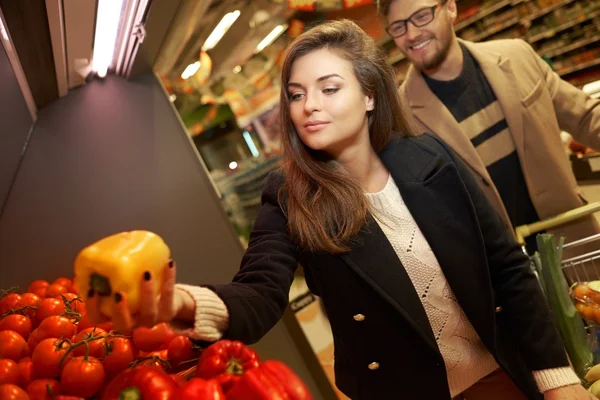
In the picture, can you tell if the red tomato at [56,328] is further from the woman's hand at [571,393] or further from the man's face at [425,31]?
the man's face at [425,31]

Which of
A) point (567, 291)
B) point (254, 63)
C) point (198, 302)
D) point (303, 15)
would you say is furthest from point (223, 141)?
point (198, 302)

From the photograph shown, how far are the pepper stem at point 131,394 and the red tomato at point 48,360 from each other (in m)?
0.39

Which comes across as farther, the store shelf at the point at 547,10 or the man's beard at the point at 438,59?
the store shelf at the point at 547,10

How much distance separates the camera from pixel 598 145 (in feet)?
8.70

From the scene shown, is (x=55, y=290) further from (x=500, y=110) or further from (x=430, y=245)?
(x=500, y=110)

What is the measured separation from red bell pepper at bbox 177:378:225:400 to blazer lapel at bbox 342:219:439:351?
72cm

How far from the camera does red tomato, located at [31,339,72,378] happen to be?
1.44 m

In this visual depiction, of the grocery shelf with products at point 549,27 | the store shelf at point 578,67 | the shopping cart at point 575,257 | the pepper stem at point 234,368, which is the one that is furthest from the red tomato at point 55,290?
the store shelf at point 578,67

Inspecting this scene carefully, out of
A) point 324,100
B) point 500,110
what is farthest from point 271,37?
point 324,100

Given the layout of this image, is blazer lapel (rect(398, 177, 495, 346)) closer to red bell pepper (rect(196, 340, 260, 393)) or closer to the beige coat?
red bell pepper (rect(196, 340, 260, 393))

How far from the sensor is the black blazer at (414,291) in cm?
168

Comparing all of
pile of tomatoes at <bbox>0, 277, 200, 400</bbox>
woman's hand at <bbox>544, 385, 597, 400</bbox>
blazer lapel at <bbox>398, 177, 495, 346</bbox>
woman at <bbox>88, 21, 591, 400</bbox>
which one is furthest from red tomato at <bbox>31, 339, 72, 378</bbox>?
woman's hand at <bbox>544, 385, 597, 400</bbox>

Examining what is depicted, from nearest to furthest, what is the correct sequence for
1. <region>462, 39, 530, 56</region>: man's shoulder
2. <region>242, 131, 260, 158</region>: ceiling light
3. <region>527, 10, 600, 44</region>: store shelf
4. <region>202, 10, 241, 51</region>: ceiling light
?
<region>462, 39, 530, 56</region>: man's shoulder → <region>202, 10, 241, 51</region>: ceiling light → <region>242, 131, 260, 158</region>: ceiling light → <region>527, 10, 600, 44</region>: store shelf

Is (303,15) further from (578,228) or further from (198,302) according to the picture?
(198,302)
